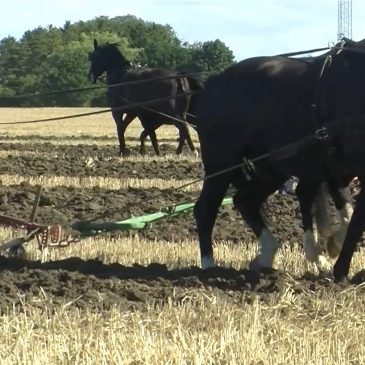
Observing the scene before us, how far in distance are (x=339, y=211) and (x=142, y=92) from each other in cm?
1178

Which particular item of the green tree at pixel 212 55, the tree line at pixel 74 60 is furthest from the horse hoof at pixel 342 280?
the green tree at pixel 212 55

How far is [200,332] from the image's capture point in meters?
5.30

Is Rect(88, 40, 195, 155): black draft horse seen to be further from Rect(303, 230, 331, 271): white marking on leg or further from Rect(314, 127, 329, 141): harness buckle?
Rect(314, 127, 329, 141): harness buckle

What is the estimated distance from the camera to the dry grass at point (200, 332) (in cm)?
479

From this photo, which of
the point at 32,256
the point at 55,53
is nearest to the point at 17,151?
the point at 32,256

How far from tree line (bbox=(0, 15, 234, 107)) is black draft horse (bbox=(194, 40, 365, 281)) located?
46.6 meters

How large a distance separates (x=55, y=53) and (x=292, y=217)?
66831 millimetres

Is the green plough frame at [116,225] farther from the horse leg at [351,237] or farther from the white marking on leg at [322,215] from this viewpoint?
the horse leg at [351,237]

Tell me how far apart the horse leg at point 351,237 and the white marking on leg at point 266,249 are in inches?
30.3

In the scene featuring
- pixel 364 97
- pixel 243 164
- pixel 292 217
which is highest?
pixel 364 97

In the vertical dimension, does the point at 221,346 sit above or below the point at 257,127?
below

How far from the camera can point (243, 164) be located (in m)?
7.52

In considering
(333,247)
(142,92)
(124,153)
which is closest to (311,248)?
(333,247)

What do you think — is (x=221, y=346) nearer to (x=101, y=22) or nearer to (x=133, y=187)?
(x=133, y=187)
